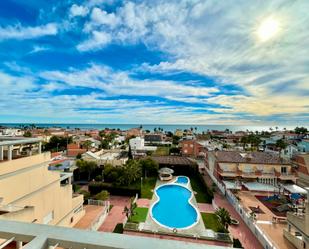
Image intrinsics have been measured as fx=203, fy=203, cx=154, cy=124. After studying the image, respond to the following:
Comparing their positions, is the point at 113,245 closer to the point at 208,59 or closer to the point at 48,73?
the point at 208,59

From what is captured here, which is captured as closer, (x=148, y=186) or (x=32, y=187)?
(x=32, y=187)

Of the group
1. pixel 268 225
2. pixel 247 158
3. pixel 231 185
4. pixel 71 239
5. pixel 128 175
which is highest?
pixel 71 239

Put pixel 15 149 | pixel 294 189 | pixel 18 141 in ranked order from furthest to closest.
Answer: pixel 294 189
pixel 15 149
pixel 18 141

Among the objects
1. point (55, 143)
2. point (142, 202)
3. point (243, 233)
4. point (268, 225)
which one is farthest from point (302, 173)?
point (55, 143)

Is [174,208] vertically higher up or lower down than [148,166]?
lower down

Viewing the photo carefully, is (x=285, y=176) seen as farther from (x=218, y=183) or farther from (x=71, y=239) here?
(x=71, y=239)

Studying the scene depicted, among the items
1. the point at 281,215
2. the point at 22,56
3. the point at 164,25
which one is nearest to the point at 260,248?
the point at 281,215

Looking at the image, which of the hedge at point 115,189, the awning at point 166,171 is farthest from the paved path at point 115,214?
the awning at point 166,171
